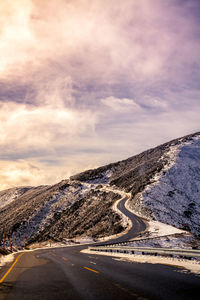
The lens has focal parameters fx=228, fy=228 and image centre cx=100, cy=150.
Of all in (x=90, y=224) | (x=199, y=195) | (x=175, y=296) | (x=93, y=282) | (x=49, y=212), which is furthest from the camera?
(x=49, y=212)

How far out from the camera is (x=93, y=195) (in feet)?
379

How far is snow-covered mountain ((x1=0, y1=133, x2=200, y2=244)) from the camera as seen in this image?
71.4 metres

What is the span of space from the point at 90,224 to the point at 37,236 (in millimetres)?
29061

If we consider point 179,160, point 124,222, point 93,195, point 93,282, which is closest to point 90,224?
point 124,222

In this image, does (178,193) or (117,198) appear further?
(117,198)

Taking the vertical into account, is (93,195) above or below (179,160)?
below

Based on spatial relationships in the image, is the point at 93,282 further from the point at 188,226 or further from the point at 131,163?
the point at 131,163

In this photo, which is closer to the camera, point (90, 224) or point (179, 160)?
point (90, 224)

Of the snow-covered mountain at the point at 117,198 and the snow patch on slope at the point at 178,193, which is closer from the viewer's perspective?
the snow patch on slope at the point at 178,193

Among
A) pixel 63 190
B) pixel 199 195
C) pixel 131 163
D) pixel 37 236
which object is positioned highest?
pixel 131 163

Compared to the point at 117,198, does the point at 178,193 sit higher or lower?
lower

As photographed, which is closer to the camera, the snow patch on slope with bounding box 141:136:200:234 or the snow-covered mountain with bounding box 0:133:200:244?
the snow patch on slope with bounding box 141:136:200:234

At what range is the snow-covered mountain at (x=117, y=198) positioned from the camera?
234ft

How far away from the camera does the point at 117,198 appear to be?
99875 mm
